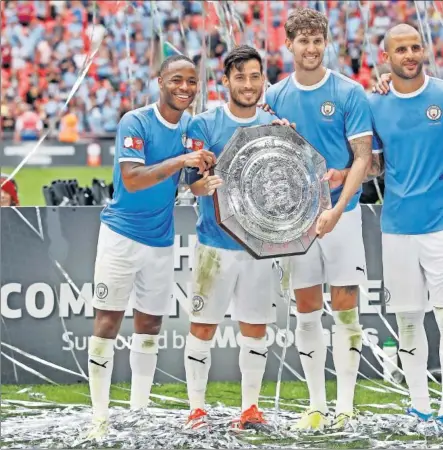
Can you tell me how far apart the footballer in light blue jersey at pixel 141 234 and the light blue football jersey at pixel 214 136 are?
9 cm

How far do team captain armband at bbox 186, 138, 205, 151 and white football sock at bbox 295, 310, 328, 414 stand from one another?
3.17ft

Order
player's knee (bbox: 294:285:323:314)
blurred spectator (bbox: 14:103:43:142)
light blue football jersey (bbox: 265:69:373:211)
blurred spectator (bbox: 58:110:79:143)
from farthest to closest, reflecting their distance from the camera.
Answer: blurred spectator (bbox: 58:110:79:143) → blurred spectator (bbox: 14:103:43:142) → player's knee (bbox: 294:285:323:314) → light blue football jersey (bbox: 265:69:373:211)

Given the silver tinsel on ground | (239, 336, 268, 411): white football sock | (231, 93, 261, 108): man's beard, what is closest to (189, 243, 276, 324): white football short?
(239, 336, 268, 411): white football sock

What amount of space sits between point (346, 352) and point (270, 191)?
2.91 feet

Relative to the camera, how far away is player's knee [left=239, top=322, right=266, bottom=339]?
16.4 ft

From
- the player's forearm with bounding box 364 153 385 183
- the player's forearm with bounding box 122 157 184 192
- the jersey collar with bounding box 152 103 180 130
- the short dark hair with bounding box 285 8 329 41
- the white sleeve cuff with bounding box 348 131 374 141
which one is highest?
the short dark hair with bounding box 285 8 329 41

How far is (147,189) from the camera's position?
15.9 ft

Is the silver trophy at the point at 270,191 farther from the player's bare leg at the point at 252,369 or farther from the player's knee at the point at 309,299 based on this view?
the player's bare leg at the point at 252,369

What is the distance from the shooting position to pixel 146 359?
16.7 ft

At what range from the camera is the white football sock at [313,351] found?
5.06m

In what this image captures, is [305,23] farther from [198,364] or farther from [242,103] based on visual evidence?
[198,364]

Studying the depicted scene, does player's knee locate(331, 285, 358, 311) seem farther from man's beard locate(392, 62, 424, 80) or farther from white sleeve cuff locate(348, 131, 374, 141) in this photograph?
man's beard locate(392, 62, 424, 80)

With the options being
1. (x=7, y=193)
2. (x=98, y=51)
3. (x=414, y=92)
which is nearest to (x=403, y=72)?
(x=414, y=92)

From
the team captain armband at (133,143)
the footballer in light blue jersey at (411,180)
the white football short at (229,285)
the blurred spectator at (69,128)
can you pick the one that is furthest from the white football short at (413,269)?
the blurred spectator at (69,128)
